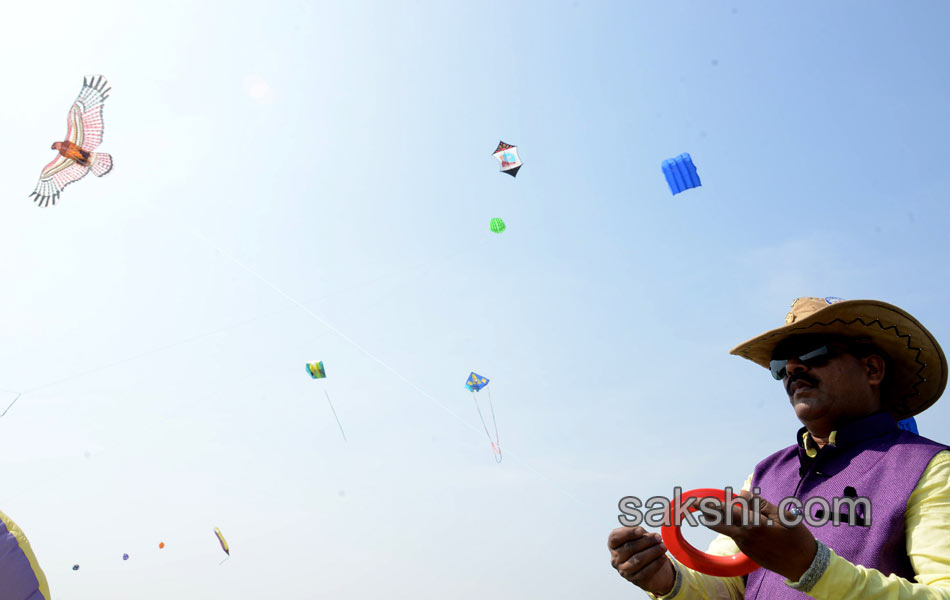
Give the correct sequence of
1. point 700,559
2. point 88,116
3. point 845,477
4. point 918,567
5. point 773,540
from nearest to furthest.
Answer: point 773,540 → point 918,567 → point 700,559 → point 845,477 → point 88,116

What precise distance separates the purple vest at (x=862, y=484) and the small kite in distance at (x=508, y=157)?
12583 millimetres

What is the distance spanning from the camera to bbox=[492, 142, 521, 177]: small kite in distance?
50.4 ft

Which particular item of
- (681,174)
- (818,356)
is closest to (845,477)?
(818,356)

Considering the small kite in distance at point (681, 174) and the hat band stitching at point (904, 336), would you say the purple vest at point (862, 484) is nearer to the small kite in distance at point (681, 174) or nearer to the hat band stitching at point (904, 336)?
the hat band stitching at point (904, 336)

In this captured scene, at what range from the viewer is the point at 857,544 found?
8.18 ft

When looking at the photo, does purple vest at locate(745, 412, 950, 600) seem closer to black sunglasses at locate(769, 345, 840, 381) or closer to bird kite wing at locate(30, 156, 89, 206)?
black sunglasses at locate(769, 345, 840, 381)

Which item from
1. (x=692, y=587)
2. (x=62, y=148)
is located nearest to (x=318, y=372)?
(x=62, y=148)

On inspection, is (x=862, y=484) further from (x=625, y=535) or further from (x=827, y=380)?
(x=625, y=535)

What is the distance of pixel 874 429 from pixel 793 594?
2.64 ft

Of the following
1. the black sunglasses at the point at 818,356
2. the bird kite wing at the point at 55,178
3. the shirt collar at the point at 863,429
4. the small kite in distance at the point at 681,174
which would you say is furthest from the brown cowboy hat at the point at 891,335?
the bird kite wing at the point at 55,178

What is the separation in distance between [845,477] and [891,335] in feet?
2.77

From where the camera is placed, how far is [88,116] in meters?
11.6

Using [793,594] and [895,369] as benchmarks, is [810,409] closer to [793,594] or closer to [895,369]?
[895,369]

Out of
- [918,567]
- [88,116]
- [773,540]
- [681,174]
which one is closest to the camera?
[773,540]
